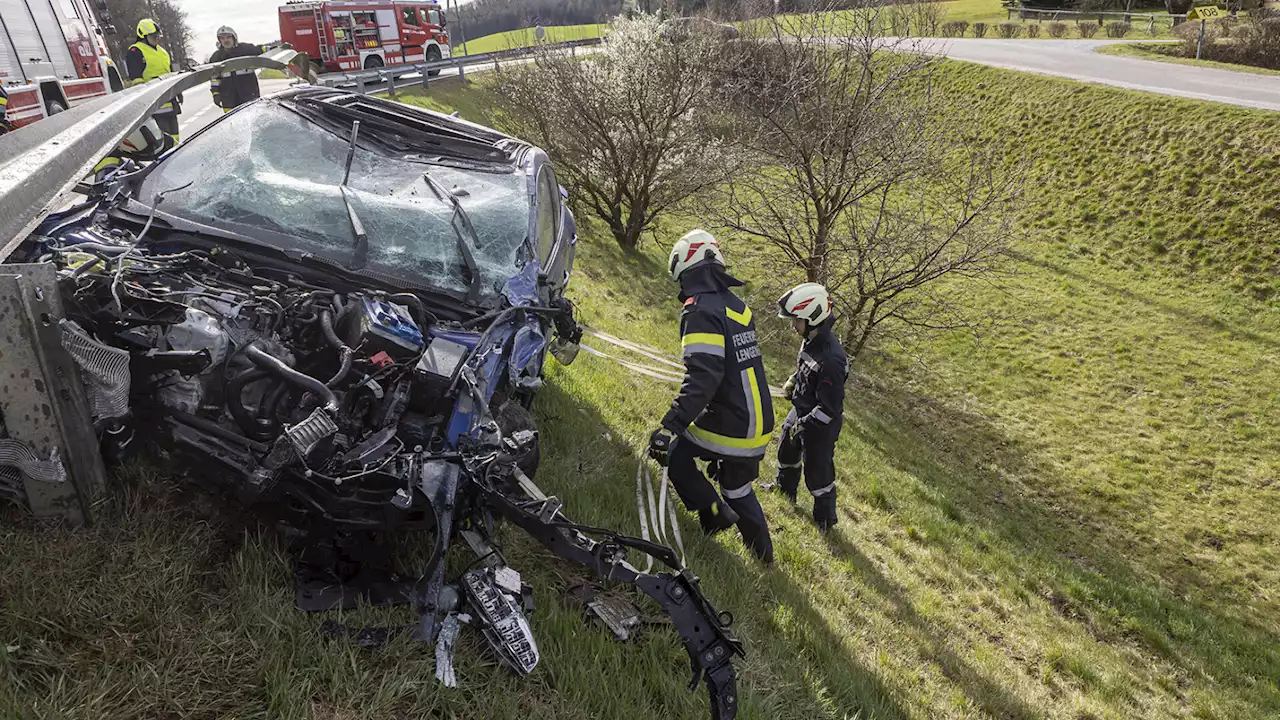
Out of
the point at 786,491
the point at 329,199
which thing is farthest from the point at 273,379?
the point at 786,491

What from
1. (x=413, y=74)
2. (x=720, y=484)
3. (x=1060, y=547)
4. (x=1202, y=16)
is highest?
(x=413, y=74)

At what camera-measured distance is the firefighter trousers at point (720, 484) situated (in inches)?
172

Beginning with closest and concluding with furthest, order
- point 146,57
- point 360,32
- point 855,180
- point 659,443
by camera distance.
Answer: point 659,443 → point 146,57 → point 855,180 → point 360,32

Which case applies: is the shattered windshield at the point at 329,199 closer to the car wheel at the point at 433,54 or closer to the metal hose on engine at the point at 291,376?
the metal hose on engine at the point at 291,376

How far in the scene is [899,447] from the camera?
32.4 feet

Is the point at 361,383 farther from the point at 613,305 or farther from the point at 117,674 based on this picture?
the point at 613,305

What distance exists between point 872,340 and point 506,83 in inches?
369

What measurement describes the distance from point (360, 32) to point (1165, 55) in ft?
83.3

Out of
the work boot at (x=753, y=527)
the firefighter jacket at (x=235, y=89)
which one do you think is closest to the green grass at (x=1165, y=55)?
the work boot at (x=753, y=527)

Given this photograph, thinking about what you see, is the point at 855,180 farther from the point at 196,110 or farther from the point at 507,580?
the point at 196,110

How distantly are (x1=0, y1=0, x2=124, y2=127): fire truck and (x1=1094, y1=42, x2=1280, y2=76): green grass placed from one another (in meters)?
27.0

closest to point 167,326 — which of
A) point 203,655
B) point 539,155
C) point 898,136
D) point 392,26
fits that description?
point 203,655

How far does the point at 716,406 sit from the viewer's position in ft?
13.9

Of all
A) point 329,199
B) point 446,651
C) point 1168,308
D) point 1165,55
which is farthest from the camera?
point 1165,55
